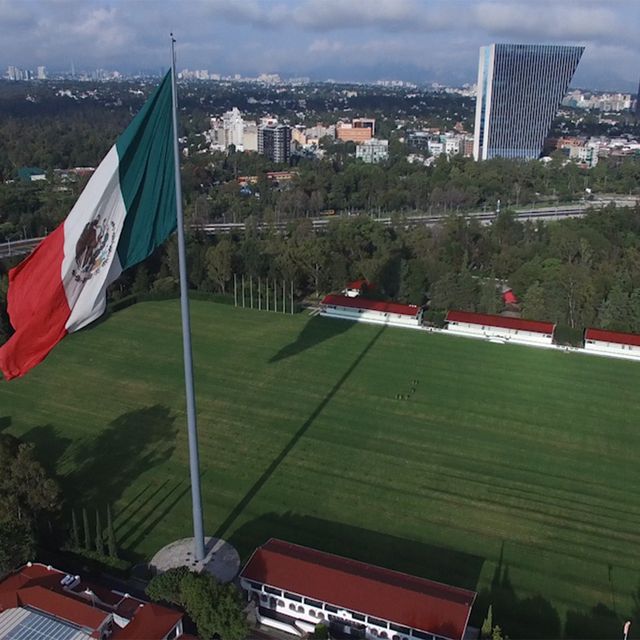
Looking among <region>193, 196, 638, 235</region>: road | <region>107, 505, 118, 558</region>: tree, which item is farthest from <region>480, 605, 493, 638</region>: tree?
<region>193, 196, 638, 235</region>: road

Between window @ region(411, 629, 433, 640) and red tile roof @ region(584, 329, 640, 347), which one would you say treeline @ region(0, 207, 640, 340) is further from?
window @ region(411, 629, 433, 640)

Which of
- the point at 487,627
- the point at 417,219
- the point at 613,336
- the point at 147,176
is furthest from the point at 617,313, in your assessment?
the point at 417,219

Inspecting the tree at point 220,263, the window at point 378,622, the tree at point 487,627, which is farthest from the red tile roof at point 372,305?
the window at point 378,622

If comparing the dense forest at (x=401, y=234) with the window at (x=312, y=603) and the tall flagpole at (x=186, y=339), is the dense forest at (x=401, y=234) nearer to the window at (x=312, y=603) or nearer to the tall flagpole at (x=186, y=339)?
the tall flagpole at (x=186, y=339)

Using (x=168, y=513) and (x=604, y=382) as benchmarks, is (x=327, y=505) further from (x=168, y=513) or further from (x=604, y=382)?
(x=604, y=382)

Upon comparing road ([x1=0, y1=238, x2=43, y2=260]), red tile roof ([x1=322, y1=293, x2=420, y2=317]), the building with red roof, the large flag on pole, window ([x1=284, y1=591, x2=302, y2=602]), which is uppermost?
the large flag on pole

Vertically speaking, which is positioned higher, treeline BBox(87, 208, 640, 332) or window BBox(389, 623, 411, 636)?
treeline BBox(87, 208, 640, 332)

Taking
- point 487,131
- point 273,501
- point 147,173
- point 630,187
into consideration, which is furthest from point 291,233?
point 487,131
